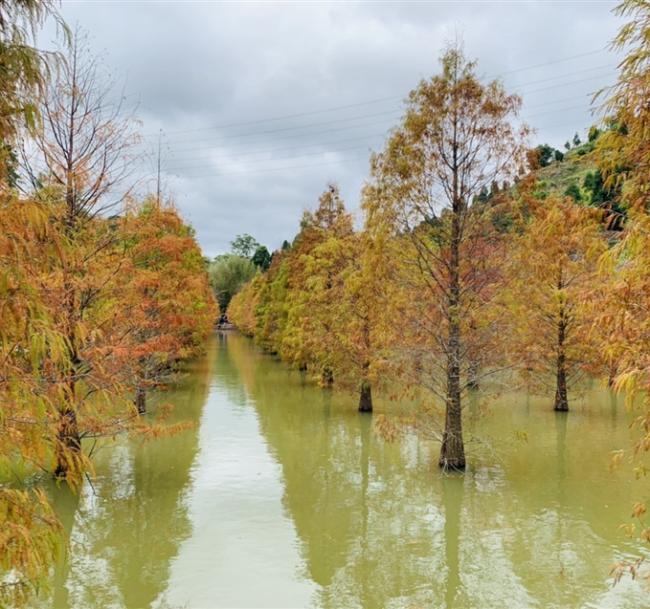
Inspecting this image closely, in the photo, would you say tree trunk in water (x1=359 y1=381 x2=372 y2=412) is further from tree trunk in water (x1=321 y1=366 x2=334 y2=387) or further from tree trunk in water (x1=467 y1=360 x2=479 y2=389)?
tree trunk in water (x1=467 y1=360 x2=479 y2=389)

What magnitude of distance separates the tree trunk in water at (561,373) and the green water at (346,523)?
10.9 ft

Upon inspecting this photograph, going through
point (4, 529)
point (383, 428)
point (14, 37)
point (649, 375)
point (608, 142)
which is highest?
point (14, 37)

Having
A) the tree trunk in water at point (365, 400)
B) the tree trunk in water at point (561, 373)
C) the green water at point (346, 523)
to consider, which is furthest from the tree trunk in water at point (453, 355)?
the tree trunk in water at point (561, 373)

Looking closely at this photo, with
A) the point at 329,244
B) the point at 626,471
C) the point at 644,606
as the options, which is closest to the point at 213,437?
the point at 329,244

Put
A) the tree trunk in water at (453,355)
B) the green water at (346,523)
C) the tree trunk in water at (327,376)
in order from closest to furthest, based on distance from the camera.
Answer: the green water at (346,523)
the tree trunk in water at (453,355)
the tree trunk in water at (327,376)

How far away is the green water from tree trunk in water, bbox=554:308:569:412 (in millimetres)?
3327

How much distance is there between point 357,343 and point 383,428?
803cm

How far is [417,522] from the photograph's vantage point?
11.3 m

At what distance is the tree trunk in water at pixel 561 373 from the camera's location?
22450 mm

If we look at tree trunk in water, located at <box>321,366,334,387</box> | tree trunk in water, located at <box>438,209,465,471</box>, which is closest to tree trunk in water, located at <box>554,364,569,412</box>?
tree trunk in water, located at <box>321,366,334,387</box>

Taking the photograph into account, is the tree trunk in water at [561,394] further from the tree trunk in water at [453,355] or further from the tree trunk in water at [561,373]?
the tree trunk in water at [453,355]

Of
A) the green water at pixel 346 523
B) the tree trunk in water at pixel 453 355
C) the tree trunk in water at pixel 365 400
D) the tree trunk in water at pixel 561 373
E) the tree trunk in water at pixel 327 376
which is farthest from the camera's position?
the tree trunk in water at pixel 327 376

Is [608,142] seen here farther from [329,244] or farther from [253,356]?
[253,356]

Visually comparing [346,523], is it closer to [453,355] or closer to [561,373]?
[453,355]
